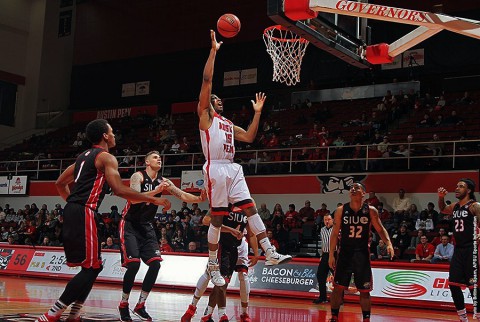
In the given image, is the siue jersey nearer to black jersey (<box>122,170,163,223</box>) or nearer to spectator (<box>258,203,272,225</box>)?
black jersey (<box>122,170,163,223</box>)

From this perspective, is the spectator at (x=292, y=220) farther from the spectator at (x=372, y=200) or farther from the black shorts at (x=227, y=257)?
the black shorts at (x=227, y=257)

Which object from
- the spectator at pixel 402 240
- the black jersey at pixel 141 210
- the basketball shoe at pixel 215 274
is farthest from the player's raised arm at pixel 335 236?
the spectator at pixel 402 240

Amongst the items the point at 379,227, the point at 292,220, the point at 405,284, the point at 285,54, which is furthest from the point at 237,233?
the point at 292,220

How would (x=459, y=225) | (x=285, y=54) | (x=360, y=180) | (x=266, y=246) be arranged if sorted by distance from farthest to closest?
(x=360, y=180) < (x=285, y=54) < (x=459, y=225) < (x=266, y=246)

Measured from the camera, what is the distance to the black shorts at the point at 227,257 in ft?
28.0

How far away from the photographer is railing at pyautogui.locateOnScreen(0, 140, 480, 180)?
61.8 feet

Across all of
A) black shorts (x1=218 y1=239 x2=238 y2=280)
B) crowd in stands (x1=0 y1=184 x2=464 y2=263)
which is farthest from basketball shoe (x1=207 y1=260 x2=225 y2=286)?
crowd in stands (x1=0 y1=184 x2=464 y2=263)

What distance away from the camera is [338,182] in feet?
65.7

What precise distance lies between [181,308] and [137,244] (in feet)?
8.86

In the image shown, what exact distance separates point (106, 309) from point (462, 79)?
18.9 metres

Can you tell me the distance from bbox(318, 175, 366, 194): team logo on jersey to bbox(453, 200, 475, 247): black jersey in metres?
10.5

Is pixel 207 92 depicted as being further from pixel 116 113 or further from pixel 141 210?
pixel 116 113

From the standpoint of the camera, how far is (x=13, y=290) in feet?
44.2

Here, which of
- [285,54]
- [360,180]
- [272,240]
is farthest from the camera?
[360,180]
